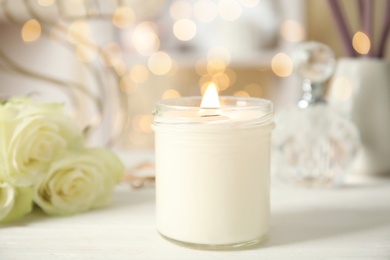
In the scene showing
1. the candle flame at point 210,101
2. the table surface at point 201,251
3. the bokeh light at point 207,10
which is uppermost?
the bokeh light at point 207,10

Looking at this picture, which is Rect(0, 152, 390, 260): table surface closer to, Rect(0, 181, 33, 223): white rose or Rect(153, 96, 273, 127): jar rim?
Rect(0, 181, 33, 223): white rose

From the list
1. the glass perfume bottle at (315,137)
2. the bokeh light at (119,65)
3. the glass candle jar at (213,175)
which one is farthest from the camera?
the bokeh light at (119,65)

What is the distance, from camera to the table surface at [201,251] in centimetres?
51

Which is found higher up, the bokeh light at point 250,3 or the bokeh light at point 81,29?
the bokeh light at point 250,3

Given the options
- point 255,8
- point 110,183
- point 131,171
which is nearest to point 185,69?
point 255,8

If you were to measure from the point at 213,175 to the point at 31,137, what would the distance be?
0.23 metres

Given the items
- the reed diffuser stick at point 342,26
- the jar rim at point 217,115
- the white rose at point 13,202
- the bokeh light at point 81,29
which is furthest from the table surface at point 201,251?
the bokeh light at point 81,29

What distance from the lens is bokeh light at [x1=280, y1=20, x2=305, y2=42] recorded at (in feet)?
6.18

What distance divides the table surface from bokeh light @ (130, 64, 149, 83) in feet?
4.88

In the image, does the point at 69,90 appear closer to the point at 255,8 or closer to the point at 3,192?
the point at 255,8

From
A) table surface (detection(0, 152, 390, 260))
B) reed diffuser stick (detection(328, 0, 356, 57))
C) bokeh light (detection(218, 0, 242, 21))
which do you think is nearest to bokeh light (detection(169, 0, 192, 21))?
bokeh light (detection(218, 0, 242, 21))

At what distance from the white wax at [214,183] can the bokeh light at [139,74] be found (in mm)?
1687

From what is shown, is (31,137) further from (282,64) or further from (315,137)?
(282,64)

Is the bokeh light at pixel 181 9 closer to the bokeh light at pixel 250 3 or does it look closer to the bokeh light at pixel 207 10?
the bokeh light at pixel 207 10
